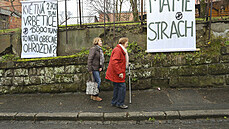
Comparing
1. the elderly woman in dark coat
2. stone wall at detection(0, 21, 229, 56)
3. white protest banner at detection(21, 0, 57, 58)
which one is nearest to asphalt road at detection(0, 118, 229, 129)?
the elderly woman in dark coat

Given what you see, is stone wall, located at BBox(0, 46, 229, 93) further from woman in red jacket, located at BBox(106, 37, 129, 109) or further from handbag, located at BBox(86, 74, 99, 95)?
woman in red jacket, located at BBox(106, 37, 129, 109)

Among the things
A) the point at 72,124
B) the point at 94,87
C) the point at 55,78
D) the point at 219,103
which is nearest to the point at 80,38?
the point at 55,78

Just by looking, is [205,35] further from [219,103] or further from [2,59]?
[2,59]

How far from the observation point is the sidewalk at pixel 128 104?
152 inches

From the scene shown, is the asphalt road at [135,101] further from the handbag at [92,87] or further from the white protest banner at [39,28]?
the white protest banner at [39,28]

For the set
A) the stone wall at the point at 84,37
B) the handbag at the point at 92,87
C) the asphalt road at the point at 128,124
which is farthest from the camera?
the stone wall at the point at 84,37

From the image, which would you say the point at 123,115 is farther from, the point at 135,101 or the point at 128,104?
the point at 135,101

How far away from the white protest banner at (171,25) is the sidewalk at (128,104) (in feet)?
4.75

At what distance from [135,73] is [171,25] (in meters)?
1.93

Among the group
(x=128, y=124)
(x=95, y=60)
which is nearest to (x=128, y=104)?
(x=128, y=124)

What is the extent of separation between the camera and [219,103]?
4.25 metres

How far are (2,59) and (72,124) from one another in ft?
13.9

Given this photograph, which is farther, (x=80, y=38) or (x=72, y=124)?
(x=80, y=38)

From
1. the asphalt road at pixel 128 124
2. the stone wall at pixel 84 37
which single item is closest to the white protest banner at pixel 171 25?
the stone wall at pixel 84 37
